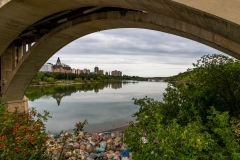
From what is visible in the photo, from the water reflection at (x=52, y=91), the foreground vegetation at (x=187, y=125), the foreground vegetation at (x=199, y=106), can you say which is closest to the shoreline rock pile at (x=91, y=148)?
the foreground vegetation at (x=187, y=125)

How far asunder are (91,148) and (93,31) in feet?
18.9

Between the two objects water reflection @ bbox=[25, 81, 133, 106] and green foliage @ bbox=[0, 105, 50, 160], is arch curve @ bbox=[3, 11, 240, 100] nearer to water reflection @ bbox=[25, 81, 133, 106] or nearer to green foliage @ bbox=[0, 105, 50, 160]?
green foliage @ bbox=[0, 105, 50, 160]

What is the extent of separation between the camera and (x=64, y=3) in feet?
22.1

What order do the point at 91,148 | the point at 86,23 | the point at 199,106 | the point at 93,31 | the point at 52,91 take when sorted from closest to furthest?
the point at 199,106, the point at 91,148, the point at 86,23, the point at 93,31, the point at 52,91

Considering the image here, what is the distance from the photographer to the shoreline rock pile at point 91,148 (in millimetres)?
7559

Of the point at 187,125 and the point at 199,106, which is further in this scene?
the point at 199,106

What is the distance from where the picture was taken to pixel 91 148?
8711mm

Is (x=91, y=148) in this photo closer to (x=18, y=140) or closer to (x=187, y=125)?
(x=18, y=140)

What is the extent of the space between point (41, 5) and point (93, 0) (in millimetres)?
2279

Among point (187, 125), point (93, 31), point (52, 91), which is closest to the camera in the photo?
point (187, 125)

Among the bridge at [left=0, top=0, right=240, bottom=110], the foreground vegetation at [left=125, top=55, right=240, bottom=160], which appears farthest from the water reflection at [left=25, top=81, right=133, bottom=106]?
the foreground vegetation at [left=125, top=55, right=240, bottom=160]

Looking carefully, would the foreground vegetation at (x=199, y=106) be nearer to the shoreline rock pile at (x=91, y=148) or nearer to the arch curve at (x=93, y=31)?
the arch curve at (x=93, y=31)

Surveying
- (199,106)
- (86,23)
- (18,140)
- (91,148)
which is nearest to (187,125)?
(199,106)

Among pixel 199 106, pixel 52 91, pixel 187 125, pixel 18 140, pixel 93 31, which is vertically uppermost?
pixel 93 31
